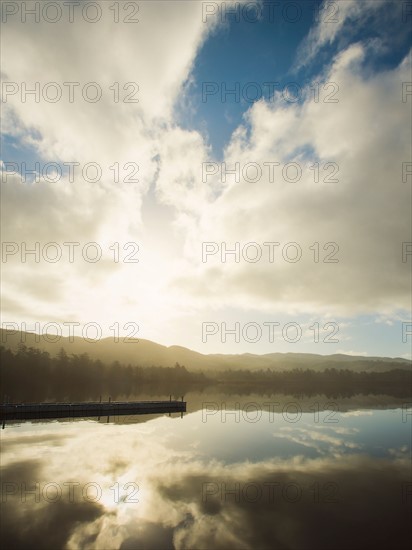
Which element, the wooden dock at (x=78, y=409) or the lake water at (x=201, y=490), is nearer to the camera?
the lake water at (x=201, y=490)

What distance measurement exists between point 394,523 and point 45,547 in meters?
21.6

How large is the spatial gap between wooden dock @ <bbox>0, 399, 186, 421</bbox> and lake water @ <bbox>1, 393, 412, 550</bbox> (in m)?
12.4

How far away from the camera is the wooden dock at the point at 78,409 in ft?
194

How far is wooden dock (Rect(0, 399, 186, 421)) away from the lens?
59.1m

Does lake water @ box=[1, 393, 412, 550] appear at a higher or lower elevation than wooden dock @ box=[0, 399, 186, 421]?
higher

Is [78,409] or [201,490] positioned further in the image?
[78,409]

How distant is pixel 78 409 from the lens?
65.4 metres

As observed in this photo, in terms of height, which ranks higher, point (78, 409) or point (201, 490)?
point (201, 490)

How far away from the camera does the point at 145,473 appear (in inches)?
1168

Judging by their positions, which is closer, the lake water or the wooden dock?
the lake water


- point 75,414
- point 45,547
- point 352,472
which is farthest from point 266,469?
point 75,414

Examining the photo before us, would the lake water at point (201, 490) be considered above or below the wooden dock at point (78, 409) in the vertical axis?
above

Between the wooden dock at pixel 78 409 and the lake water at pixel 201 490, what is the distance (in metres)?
12.4

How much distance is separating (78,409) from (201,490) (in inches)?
1899
